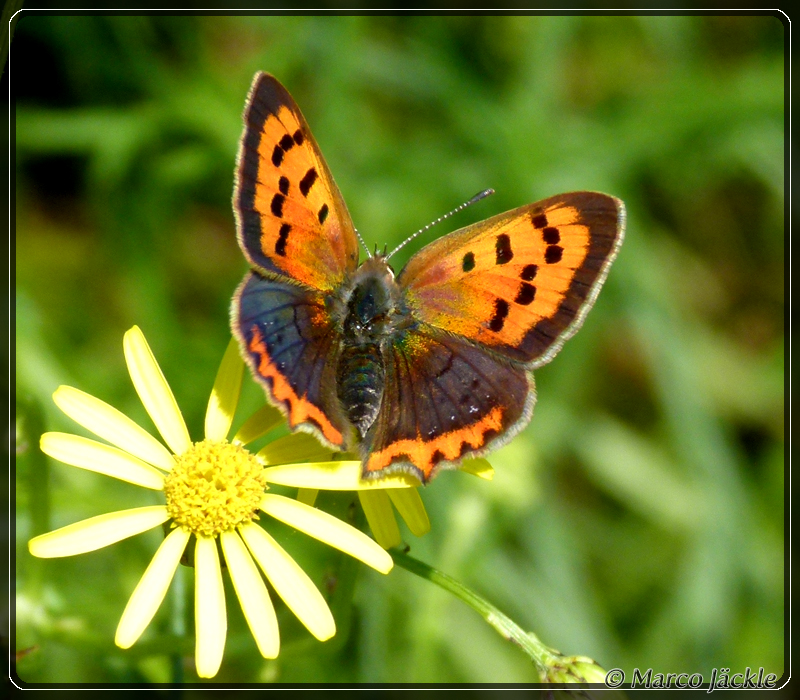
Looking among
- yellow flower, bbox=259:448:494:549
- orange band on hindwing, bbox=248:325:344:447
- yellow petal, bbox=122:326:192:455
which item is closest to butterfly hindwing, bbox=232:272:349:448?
orange band on hindwing, bbox=248:325:344:447

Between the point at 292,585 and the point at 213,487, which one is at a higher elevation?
the point at 213,487

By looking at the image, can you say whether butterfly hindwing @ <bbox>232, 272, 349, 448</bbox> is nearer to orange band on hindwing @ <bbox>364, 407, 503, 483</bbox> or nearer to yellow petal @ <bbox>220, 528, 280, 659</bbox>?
orange band on hindwing @ <bbox>364, 407, 503, 483</bbox>

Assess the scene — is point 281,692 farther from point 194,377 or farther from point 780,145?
point 780,145

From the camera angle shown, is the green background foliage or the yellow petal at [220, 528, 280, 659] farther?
the green background foliage

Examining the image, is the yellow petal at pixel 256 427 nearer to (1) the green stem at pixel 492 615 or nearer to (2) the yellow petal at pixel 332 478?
(2) the yellow petal at pixel 332 478

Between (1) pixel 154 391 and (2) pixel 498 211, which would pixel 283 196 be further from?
(2) pixel 498 211

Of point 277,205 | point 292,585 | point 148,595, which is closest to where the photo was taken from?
point 148,595

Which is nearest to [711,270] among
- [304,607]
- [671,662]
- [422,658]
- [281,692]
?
[671,662]

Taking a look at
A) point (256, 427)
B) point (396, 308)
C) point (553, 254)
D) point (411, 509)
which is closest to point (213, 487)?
point (256, 427)
